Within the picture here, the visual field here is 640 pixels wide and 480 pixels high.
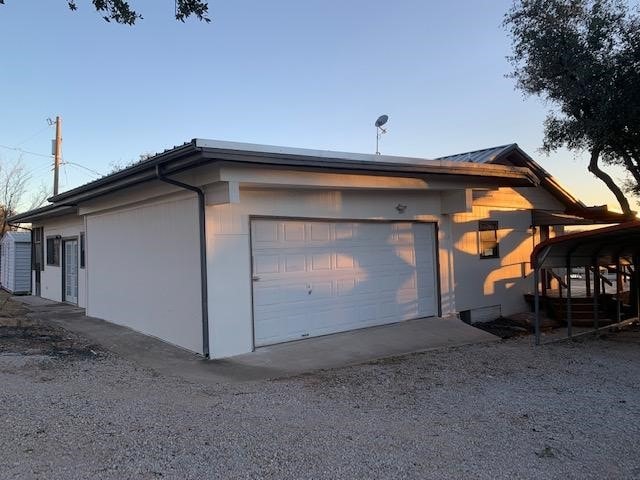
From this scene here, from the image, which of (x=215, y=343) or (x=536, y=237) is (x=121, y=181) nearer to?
(x=215, y=343)

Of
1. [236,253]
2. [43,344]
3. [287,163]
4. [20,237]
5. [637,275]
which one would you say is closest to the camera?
[287,163]

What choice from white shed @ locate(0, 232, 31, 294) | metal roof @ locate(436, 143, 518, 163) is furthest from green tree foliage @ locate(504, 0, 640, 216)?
white shed @ locate(0, 232, 31, 294)

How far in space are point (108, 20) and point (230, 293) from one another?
4.42 metres

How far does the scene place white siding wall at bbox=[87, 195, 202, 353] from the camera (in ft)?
30.0

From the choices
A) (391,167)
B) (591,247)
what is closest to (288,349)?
(391,167)

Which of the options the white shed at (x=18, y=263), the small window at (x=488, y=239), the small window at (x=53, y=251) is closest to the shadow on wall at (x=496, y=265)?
the small window at (x=488, y=239)

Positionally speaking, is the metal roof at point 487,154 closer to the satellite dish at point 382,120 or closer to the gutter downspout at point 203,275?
the satellite dish at point 382,120

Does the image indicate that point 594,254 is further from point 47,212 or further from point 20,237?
point 20,237

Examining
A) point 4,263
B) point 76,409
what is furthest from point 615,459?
point 4,263

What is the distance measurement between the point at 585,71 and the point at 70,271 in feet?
51.3

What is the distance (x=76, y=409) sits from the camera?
5.48m

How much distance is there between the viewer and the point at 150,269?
1063 centimetres

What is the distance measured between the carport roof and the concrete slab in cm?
199

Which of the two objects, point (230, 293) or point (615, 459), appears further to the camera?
point (230, 293)
